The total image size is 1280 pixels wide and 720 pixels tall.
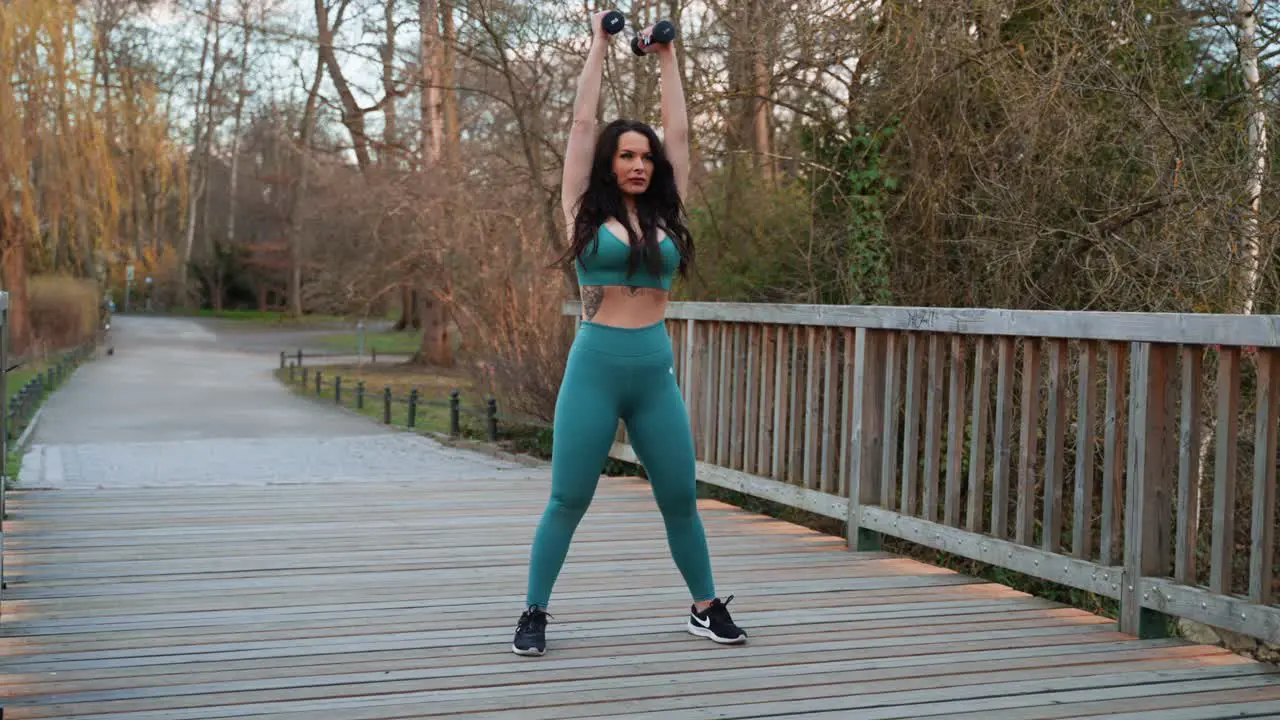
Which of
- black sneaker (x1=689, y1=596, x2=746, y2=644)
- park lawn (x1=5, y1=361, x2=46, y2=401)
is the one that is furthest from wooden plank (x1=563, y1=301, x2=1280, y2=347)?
park lawn (x1=5, y1=361, x2=46, y2=401)

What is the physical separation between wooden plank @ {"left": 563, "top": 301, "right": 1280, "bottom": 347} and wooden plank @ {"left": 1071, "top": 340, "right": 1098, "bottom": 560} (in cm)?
9

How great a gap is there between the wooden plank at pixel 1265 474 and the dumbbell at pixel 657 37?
200cm

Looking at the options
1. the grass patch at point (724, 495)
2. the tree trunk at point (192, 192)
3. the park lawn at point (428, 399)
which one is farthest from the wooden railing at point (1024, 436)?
the tree trunk at point (192, 192)

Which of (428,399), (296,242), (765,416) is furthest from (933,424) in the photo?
(296,242)

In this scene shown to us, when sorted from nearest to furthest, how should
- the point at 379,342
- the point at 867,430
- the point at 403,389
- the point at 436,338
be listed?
1. the point at 867,430
2. the point at 403,389
3. the point at 436,338
4. the point at 379,342

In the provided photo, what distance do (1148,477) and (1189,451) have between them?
0.71 ft

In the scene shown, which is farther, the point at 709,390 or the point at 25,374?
the point at 25,374

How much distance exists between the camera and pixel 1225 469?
4.15 metres

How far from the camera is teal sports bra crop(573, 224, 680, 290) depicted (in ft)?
13.6

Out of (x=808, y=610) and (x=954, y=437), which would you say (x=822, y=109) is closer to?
(x=954, y=437)

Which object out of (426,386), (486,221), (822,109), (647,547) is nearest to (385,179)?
(426,386)

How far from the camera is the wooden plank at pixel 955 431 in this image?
543 cm

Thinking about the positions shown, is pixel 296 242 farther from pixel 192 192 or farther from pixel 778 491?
pixel 778 491

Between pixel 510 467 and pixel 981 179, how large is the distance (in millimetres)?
3920
